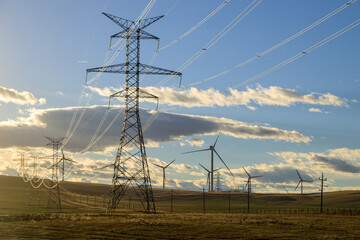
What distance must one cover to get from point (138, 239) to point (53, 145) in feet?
227

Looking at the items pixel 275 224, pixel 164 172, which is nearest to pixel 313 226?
pixel 275 224

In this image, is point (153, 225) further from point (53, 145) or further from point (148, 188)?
point (53, 145)

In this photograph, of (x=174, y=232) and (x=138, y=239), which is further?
(x=174, y=232)

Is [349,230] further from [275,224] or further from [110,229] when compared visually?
[110,229]

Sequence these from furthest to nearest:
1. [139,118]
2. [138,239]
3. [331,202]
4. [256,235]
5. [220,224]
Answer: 1. [331,202]
2. [139,118]
3. [220,224]
4. [256,235]
5. [138,239]

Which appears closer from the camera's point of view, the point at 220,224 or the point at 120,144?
the point at 220,224

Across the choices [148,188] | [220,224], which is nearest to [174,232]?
[220,224]

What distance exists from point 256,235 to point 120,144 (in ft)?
96.8

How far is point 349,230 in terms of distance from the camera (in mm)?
62531

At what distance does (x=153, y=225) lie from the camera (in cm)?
6322

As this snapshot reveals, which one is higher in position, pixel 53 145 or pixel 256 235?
pixel 53 145

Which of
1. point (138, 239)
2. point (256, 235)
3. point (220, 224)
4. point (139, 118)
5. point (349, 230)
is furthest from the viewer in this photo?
point (139, 118)

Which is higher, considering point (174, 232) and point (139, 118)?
point (139, 118)

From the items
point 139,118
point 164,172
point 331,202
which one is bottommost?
point 331,202
